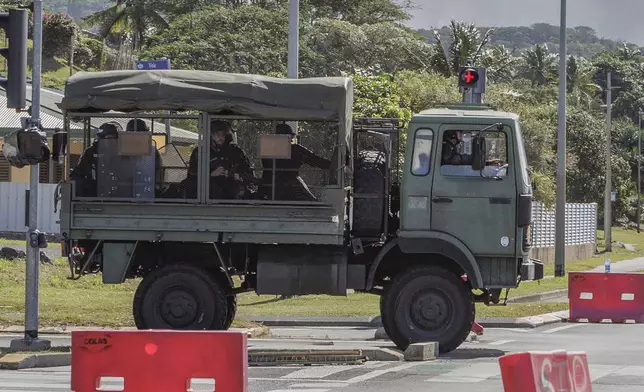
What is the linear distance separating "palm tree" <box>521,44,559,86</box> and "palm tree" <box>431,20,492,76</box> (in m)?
A: 55.4

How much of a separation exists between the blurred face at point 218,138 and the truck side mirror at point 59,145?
1794 millimetres

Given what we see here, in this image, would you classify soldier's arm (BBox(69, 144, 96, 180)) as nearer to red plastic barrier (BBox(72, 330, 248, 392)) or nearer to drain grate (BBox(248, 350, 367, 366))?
drain grate (BBox(248, 350, 367, 366))

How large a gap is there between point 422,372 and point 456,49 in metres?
52.3

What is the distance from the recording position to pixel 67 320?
770 inches

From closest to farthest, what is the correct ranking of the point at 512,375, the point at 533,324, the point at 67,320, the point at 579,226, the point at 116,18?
1. the point at 512,375
2. the point at 67,320
3. the point at 533,324
4. the point at 579,226
5. the point at 116,18

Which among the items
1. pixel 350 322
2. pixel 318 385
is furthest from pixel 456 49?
pixel 318 385

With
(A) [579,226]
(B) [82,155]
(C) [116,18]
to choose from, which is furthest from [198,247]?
(C) [116,18]

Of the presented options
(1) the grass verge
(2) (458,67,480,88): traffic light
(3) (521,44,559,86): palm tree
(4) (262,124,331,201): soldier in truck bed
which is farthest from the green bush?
(4) (262,124,331,201): soldier in truck bed

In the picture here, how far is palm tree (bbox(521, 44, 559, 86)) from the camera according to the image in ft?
409

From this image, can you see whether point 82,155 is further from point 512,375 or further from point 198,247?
point 512,375

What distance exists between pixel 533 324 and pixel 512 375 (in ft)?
48.0

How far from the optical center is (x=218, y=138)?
16.2 meters

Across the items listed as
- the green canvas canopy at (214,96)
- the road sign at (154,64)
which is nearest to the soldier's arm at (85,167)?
the green canvas canopy at (214,96)

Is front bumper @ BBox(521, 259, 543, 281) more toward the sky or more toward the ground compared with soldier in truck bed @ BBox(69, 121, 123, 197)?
more toward the ground
